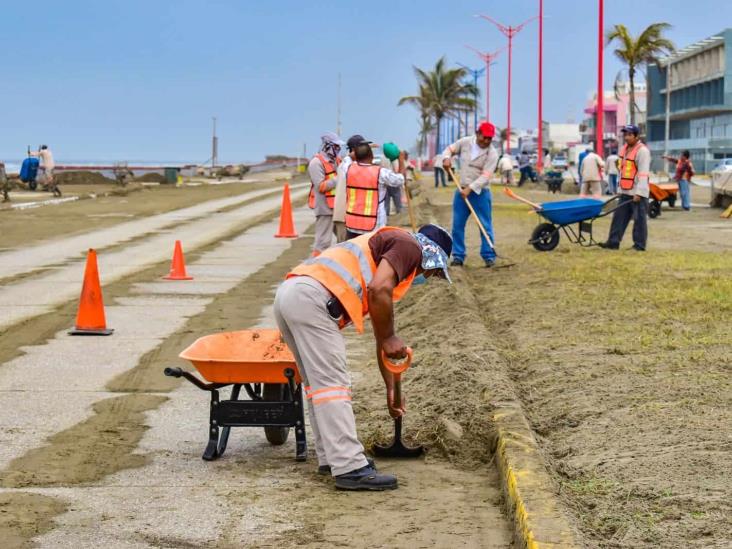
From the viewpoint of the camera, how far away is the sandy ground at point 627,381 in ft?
19.7

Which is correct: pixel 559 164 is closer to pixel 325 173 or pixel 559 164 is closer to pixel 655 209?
pixel 655 209

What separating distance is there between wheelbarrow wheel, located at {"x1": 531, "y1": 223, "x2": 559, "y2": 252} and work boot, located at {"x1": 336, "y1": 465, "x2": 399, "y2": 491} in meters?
13.5

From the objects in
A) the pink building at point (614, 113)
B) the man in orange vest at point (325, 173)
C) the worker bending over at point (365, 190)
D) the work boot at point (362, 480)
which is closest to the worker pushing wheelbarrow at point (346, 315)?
the work boot at point (362, 480)

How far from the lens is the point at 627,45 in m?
67.9

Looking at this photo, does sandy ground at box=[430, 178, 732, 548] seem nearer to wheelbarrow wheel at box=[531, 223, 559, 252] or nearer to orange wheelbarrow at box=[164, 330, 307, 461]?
orange wheelbarrow at box=[164, 330, 307, 461]

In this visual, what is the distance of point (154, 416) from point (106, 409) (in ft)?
1.31

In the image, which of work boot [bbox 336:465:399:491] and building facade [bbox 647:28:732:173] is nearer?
work boot [bbox 336:465:399:491]

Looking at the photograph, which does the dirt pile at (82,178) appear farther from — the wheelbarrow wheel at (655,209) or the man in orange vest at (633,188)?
the man in orange vest at (633,188)

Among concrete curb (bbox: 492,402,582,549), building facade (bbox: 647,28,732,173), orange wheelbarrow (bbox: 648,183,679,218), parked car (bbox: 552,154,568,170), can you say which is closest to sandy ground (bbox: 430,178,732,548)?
concrete curb (bbox: 492,402,582,549)

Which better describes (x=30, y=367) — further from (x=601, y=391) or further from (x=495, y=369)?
(x=601, y=391)

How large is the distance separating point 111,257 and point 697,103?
84.8 m

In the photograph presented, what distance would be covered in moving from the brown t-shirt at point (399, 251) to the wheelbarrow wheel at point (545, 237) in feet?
44.4

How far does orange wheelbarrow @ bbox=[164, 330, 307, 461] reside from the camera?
7.37m

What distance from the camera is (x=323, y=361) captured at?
22.4 feet
